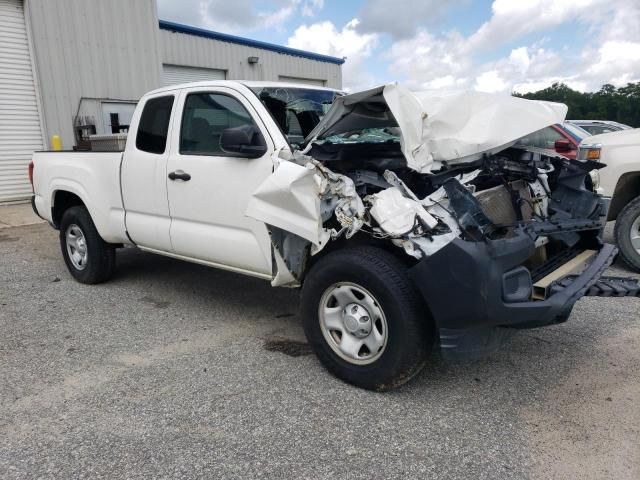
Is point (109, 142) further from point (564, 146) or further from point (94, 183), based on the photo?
point (564, 146)

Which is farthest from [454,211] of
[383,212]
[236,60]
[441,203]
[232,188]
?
[236,60]

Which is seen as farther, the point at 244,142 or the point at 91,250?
the point at 91,250

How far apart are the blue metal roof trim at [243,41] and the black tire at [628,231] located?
12.8 metres

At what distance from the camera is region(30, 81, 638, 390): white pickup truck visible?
2.90m

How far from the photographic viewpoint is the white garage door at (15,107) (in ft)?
→ 36.9

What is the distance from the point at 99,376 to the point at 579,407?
9.97 ft

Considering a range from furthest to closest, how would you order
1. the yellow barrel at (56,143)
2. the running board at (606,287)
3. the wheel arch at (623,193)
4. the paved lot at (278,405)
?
the yellow barrel at (56,143), the wheel arch at (623,193), the running board at (606,287), the paved lot at (278,405)

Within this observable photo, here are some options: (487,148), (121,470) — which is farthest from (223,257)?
(487,148)

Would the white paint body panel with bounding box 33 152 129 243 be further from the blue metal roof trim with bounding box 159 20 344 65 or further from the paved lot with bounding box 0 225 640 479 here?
the blue metal roof trim with bounding box 159 20 344 65

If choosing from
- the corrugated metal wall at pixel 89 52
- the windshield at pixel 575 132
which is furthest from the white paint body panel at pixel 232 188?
the corrugated metal wall at pixel 89 52

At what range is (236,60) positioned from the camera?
17.0 meters

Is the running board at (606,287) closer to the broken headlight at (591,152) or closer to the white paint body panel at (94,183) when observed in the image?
the broken headlight at (591,152)

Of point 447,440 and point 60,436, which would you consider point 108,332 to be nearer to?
point 60,436

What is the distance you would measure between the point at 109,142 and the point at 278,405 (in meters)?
3.66
